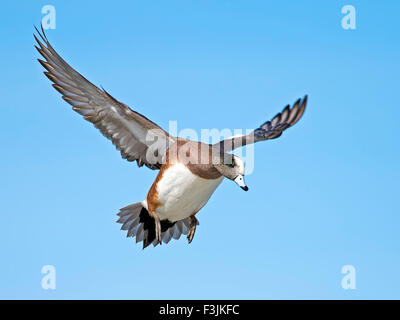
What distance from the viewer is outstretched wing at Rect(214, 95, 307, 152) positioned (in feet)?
29.1

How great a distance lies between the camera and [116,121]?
9.59 m

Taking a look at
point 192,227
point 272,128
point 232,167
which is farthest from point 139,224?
point 272,128

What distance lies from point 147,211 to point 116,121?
1.42 metres

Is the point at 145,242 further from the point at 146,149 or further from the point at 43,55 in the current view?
the point at 43,55

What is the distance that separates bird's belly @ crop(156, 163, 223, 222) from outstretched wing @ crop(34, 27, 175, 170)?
61 cm

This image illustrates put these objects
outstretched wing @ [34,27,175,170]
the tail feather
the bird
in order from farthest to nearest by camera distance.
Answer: the tail feather → outstretched wing @ [34,27,175,170] → the bird

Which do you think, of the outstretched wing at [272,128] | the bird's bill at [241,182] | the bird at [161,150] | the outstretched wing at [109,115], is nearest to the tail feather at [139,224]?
the bird at [161,150]

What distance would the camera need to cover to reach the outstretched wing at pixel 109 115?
30.3 ft

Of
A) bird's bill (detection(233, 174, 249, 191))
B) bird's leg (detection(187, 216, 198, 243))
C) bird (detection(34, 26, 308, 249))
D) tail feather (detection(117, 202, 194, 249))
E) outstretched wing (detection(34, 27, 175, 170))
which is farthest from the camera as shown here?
tail feather (detection(117, 202, 194, 249))

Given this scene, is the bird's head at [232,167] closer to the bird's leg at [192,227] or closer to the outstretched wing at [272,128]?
the outstretched wing at [272,128]

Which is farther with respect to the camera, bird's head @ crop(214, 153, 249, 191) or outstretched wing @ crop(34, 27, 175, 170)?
outstretched wing @ crop(34, 27, 175, 170)

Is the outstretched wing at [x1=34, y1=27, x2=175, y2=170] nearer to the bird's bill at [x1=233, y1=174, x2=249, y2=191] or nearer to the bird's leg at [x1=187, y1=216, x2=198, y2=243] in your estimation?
the bird's leg at [x1=187, y1=216, x2=198, y2=243]

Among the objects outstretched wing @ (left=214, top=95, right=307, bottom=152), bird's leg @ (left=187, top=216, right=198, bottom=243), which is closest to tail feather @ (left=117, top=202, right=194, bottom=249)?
bird's leg @ (left=187, top=216, right=198, bottom=243)
